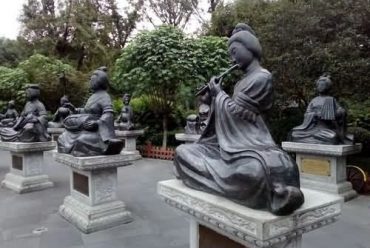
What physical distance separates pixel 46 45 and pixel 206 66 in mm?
13822

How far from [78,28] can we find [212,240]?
19.6 m

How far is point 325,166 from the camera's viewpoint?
6.30 m

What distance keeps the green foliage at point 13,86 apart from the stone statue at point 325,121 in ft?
44.0

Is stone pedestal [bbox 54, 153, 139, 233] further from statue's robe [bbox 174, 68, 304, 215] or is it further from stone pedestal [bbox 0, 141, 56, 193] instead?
stone pedestal [bbox 0, 141, 56, 193]

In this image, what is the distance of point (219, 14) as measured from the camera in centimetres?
1491

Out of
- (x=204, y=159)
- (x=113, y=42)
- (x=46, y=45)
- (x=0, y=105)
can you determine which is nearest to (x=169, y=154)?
(x=204, y=159)

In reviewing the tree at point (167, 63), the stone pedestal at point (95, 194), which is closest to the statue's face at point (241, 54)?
the stone pedestal at point (95, 194)

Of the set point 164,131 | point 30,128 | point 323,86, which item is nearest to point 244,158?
point 323,86

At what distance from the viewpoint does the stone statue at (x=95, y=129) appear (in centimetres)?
472

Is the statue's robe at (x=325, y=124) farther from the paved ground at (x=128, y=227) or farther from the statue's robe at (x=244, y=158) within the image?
the statue's robe at (x=244, y=158)

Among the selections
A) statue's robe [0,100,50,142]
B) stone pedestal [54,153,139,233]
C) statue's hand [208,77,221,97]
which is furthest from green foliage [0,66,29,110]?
statue's hand [208,77,221,97]

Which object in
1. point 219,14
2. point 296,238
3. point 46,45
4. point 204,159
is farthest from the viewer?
point 46,45

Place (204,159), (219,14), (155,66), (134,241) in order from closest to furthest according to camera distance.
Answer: (204,159)
(134,241)
(155,66)
(219,14)

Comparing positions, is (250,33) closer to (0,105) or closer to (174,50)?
(174,50)
